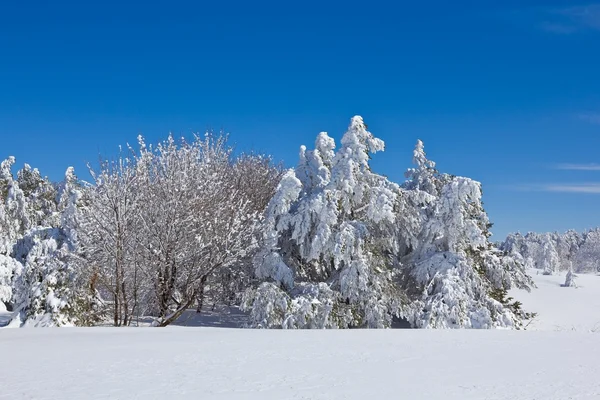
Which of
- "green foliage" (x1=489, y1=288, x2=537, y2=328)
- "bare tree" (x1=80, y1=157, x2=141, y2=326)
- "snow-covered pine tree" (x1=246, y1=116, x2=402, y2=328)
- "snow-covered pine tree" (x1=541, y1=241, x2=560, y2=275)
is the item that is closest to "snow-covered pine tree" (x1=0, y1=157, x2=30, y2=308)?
"bare tree" (x1=80, y1=157, x2=141, y2=326)

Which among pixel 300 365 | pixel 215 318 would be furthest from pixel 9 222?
pixel 300 365

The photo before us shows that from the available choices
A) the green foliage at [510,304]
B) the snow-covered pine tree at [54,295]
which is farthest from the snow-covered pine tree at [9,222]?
the green foliage at [510,304]

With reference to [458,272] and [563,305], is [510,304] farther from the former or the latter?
[563,305]

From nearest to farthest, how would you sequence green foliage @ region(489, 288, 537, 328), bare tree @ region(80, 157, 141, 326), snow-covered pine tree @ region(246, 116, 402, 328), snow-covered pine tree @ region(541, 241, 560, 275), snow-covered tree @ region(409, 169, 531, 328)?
bare tree @ region(80, 157, 141, 326), snow-covered pine tree @ region(246, 116, 402, 328), snow-covered tree @ region(409, 169, 531, 328), green foliage @ region(489, 288, 537, 328), snow-covered pine tree @ region(541, 241, 560, 275)

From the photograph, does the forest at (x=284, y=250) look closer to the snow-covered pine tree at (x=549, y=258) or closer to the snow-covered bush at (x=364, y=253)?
the snow-covered bush at (x=364, y=253)

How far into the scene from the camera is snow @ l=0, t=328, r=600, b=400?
6059 mm

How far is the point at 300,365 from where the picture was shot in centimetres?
764

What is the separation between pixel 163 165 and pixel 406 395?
599 inches

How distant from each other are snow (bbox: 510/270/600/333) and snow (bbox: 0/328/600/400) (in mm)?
19199

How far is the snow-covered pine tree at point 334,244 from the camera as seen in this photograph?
1930 centimetres

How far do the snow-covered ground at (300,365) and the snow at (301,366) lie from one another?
15 millimetres

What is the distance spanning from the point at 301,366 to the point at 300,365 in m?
0.08

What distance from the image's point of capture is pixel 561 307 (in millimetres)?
37875

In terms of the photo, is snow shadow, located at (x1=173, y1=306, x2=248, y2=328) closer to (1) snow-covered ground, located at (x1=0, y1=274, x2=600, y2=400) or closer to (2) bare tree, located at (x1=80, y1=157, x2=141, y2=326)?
(2) bare tree, located at (x1=80, y1=157, x2=141, y2=326)
